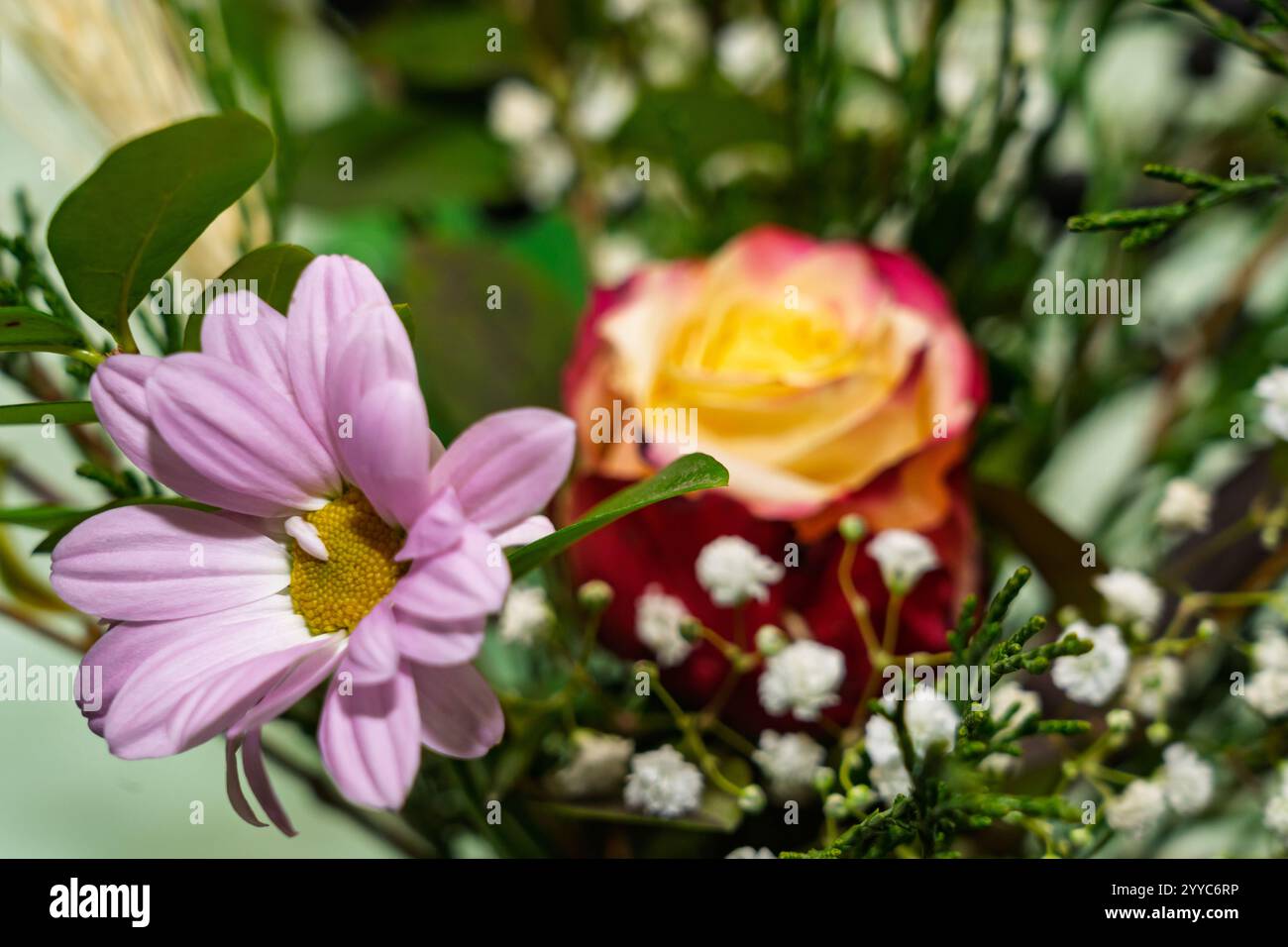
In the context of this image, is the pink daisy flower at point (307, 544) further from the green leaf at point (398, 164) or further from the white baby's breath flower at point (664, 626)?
the green leaf at point (398, 164)

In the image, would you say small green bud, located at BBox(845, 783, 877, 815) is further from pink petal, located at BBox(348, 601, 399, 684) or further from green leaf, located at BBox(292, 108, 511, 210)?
green leaf, located at BBox(292, 108, 511, 210)

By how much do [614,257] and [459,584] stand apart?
1.16 feet

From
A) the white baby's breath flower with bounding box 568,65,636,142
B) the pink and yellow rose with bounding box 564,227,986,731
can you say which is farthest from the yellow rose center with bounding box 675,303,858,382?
the white baby's breath flower with bounding box 568,65,636,142

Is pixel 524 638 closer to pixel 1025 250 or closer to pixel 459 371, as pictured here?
pixel 459 371

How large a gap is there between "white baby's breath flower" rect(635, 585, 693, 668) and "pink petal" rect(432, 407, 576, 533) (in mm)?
110

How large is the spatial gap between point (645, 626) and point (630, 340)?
0.09 meters

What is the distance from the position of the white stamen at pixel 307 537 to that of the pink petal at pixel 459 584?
0.12 feet

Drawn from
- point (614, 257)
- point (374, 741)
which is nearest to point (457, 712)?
point (374, 741)

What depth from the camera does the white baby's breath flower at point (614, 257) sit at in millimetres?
505

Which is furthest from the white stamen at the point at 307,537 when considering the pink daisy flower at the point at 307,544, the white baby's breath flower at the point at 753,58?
the white baby's breath flower at the point at 753,58

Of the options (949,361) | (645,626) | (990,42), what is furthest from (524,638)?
(990,42)

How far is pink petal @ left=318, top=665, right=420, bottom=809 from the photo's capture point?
19cm

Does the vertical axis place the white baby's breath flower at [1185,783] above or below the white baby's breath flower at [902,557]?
below
